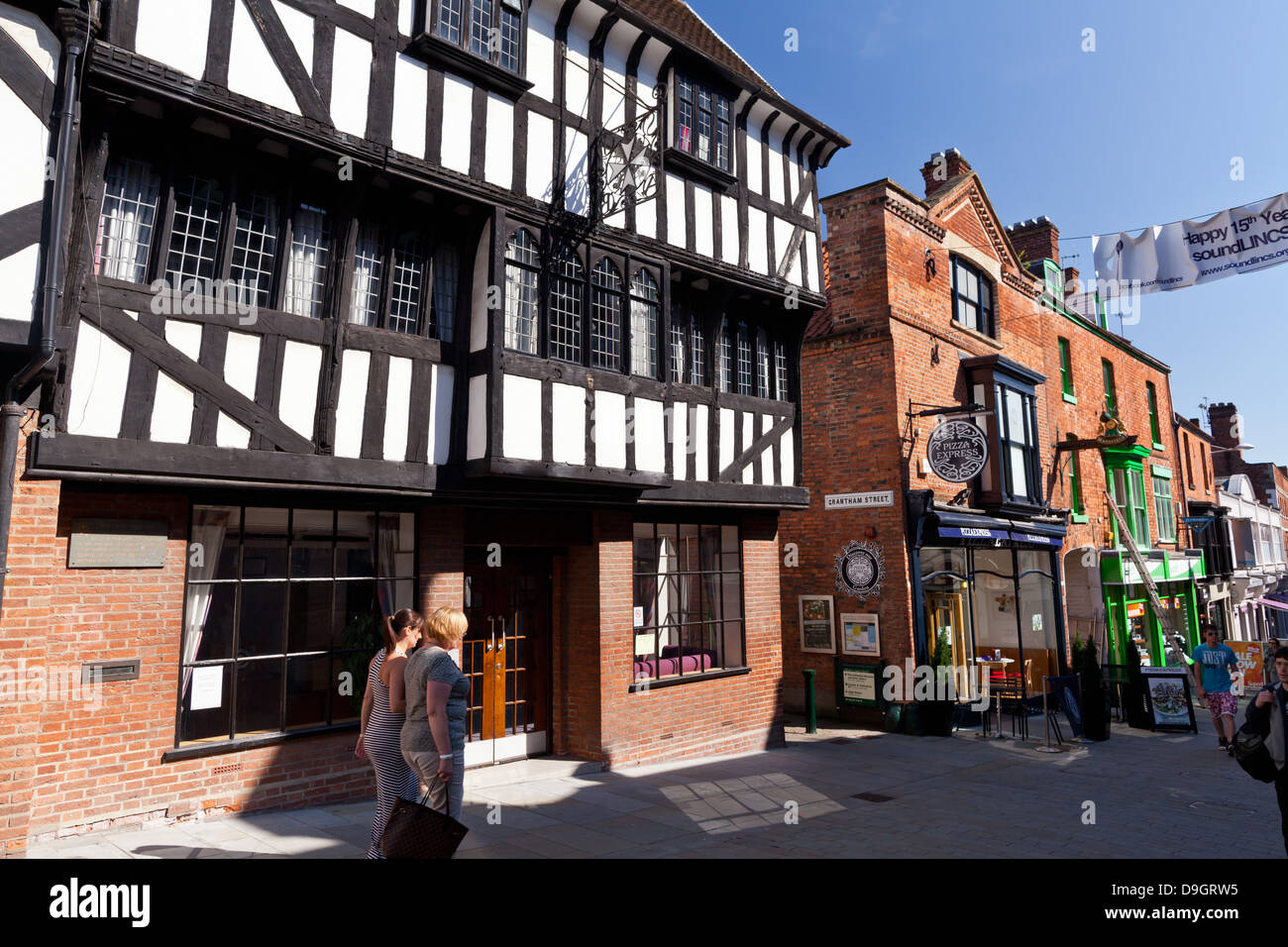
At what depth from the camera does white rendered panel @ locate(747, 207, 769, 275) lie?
38.9ft

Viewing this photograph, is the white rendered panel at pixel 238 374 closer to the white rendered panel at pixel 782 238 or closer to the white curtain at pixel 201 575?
the white curtain at pixel 201 575

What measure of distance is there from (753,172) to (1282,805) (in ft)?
32.4

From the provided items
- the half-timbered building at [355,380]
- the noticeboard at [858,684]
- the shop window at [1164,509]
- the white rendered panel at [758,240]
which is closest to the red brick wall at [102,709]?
the half-timbered building at [355,380]

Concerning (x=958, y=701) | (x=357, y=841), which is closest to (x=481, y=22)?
(x=357, y=841)

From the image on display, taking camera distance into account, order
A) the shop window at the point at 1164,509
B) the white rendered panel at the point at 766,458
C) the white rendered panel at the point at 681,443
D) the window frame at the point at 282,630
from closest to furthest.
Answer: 1. the window frame at the point at 282,630
2. the white rendered panel at the point at 681,443
3. the white rendered panel at the point at 766,458
4. the shop window at the point at 1164,509

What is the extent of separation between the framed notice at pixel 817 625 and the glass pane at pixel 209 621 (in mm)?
10473

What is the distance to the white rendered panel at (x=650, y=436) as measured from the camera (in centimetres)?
A: 977

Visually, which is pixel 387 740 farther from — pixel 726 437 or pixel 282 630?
pixel 726 437

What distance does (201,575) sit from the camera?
7.18 metres

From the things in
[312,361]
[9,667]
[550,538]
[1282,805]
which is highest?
[312,361]

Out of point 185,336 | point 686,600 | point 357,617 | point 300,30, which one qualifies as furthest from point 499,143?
point 686,600

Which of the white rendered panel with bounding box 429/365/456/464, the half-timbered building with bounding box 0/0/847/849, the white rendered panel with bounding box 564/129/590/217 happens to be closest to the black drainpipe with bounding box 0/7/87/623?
the half-timbered building with bounding box 0/0/847/849

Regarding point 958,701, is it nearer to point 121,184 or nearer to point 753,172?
point 753,172
